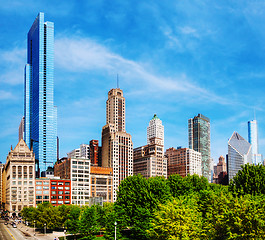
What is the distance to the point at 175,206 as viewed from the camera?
2554 inches

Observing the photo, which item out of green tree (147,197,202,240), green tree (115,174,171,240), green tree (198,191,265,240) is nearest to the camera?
green tree (198,191,265,240)

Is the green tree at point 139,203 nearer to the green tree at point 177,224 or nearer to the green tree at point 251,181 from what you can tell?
the green tree at point 251,181

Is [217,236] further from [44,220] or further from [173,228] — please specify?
[44,220]

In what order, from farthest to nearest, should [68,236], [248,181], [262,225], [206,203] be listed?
[68,236] → [248,181] → [206,203] → [262,225]

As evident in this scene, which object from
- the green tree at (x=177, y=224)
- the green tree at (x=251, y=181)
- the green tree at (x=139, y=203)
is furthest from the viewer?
the green tree at (x=251, y=181)

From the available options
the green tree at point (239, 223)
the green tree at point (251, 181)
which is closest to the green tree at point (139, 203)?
the green tree at point (251, 181)

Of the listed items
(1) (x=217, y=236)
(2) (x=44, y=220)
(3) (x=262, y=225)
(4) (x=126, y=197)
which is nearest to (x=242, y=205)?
(3) (x=262, y=225)

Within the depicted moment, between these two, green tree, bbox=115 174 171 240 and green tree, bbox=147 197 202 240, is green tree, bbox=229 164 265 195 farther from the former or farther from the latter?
green tree, bbox=147 197 202 240

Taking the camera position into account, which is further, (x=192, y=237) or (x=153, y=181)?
(x=153, y=181)

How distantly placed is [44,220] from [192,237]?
75.2 m

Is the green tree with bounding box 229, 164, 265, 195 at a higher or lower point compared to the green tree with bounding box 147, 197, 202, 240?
higher

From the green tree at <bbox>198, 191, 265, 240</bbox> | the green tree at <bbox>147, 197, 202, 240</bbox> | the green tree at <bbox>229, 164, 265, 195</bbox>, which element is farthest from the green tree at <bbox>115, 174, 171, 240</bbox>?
the green tree at <bbox>198, 191, 265, 240</bbox>

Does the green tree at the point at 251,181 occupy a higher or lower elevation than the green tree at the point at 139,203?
Result: higher

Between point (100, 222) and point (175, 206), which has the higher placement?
point (175, 206)
